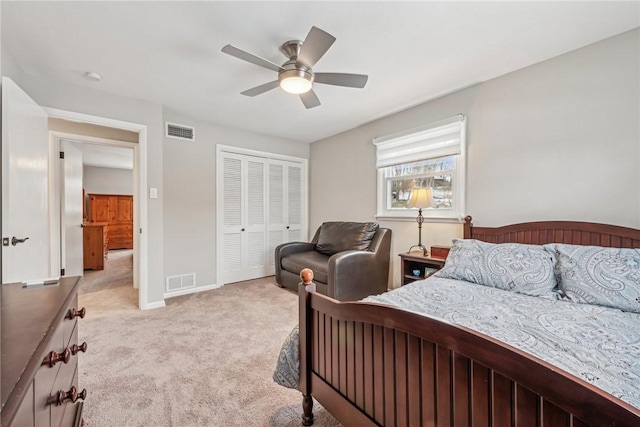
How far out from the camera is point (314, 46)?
1808 millimetres

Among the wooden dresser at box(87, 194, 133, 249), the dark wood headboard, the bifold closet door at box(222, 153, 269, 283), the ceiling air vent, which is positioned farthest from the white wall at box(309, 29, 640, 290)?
the wooden dresser at box(87, 194, 133, 249)

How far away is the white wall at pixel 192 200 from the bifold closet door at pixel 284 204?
35.6 inches

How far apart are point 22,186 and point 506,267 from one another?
11.8ft

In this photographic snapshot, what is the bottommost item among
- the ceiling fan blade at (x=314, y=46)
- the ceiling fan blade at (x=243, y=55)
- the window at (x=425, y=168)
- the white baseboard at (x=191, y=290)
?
the white baseboard at (x=191, y=290)

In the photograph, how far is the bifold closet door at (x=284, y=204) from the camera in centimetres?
468

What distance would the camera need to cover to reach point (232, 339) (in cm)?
241

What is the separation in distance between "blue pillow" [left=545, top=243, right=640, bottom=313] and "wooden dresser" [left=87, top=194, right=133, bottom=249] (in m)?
9.71

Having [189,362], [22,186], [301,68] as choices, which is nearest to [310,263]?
[189,362]

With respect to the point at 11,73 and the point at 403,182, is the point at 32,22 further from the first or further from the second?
the point at 403,182

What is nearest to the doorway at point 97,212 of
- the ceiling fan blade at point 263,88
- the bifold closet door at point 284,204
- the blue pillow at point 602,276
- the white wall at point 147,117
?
the white wall at point 147,117

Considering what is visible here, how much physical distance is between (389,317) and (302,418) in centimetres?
92

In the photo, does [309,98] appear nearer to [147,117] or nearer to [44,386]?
[147,117]

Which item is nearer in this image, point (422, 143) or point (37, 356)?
point (37, 356)

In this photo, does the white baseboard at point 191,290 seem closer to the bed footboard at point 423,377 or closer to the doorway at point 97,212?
the doorway at point 97,212
